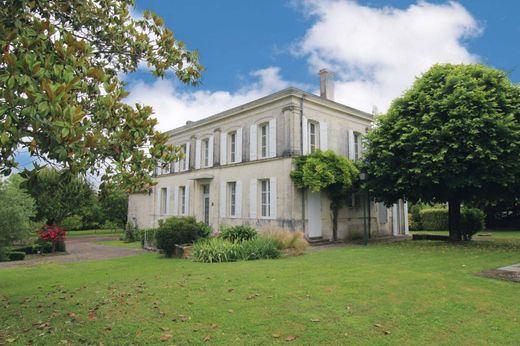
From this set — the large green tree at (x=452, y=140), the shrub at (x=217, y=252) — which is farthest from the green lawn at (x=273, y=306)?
the large green tree at (x=452, y=140)

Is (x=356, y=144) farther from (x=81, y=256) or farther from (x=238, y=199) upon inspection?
(x=81, y=256)

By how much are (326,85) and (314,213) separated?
6.90 metres

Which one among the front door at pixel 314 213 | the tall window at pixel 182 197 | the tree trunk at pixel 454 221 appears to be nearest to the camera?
the tree trunk at pixel 454 221

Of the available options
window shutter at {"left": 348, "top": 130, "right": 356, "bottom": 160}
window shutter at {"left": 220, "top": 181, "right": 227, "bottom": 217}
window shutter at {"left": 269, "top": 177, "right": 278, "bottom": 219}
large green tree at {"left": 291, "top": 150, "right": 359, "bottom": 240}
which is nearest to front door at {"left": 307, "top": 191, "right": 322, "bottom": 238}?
large green tree at {"left": 291, "top": 150, "right": 359, "bottom": 240}

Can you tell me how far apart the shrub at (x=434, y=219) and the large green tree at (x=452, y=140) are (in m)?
10.9

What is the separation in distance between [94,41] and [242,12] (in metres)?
3.00

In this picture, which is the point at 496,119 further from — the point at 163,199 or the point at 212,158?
the point at 163,199

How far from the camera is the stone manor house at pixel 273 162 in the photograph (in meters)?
15.8

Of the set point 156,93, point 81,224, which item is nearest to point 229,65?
point 156,93

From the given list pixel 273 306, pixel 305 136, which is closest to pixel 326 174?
pixel 305 136

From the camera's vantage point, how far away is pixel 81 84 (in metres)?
3.72

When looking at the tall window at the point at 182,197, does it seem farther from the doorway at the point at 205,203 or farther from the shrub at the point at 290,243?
the shrub at the point at 290,243

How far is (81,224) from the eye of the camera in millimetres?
35531

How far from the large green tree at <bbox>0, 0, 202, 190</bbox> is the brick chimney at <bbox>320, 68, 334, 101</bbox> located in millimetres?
13546
